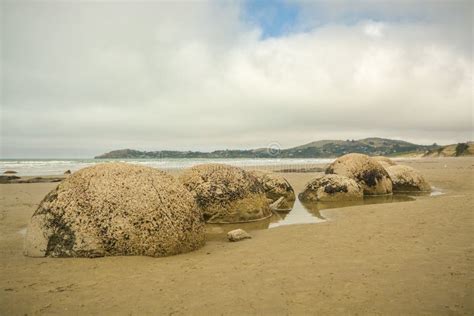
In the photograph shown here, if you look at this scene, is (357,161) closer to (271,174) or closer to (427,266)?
(271,174)

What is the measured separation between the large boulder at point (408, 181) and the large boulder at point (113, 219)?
40.2ft

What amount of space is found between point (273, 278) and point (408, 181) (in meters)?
13.3

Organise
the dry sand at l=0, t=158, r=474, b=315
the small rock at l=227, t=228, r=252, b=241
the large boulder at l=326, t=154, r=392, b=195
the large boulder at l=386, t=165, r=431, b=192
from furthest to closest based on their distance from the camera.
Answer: the large boulder at l=386, t=165, r=431, b=192 → the large boulder at l=326, t=154, r=392, b=195 → the small rock at l=227, t=228, r=252, b=241 → the dry sand at l=0, t=158, r=474, b=315

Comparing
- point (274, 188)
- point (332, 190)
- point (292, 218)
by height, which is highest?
point (274, 188)

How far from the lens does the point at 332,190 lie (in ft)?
43.5

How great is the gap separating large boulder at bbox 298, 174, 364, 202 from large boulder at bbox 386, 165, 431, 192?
3337 mm

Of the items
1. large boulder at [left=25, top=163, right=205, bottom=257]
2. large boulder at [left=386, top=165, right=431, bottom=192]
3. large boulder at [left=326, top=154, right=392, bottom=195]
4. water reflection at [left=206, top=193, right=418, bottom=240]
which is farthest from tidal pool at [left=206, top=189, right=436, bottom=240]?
large boulder at [left=386, top=165, right=431, bottom=192]

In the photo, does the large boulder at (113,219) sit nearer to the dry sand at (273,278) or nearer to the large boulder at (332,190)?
the dry sand at (273,278)

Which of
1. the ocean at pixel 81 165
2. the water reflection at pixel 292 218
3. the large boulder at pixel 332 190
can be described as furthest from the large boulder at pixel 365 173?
the ocean at pixel 81 165

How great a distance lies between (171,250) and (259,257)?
1.41 m

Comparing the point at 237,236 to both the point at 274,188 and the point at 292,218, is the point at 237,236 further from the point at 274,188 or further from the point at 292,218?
the point at 274,188

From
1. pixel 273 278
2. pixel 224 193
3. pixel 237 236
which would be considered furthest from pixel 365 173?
pixel 273 278

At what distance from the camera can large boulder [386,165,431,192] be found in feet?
52.3

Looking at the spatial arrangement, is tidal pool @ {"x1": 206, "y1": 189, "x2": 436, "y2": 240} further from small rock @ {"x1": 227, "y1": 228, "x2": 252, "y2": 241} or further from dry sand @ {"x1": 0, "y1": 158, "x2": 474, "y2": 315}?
dry sand @ {"x1": 0, "y1": 158, "x2": 474, "y2": 315}
